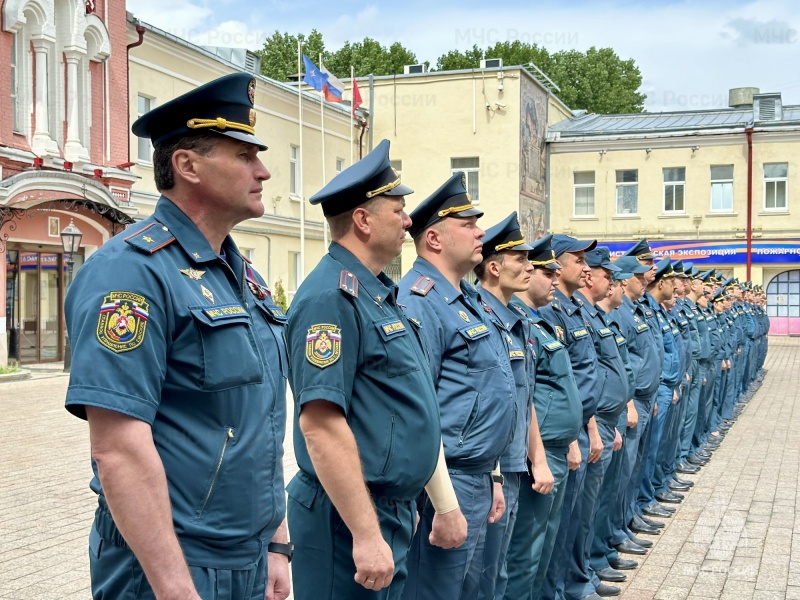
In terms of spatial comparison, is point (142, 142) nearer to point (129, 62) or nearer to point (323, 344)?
point (129, 62)

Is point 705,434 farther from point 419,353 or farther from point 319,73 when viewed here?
point 319,73

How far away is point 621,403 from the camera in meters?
6.53

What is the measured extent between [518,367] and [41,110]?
18.0 metres

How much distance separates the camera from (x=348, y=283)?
3217 mm

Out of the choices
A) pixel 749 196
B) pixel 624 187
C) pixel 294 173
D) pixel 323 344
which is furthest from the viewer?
pixel 624 187

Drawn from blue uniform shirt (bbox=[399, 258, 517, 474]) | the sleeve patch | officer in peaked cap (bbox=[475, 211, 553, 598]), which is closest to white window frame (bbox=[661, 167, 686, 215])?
officer in peaked cap (bbox=[475, 211, 553, 598])

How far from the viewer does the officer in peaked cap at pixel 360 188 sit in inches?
133

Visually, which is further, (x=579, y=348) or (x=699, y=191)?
(x=699, y=191)

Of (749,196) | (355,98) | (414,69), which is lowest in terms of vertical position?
(749,196)

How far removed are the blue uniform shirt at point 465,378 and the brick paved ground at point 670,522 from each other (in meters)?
2.55

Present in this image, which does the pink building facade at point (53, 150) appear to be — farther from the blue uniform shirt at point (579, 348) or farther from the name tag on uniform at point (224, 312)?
the name tag on uniform at point (224, 312)

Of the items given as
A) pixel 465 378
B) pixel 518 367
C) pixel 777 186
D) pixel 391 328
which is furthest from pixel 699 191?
pixel 391 328

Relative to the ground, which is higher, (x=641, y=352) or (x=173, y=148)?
(x=173, y=148)

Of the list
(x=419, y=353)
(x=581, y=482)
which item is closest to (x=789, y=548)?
(x=581, y=482)
